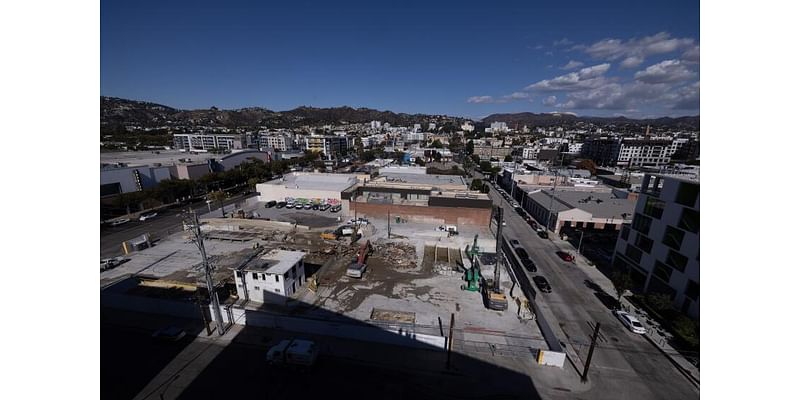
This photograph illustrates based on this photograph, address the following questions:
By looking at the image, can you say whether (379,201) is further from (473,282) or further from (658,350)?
(658,350)

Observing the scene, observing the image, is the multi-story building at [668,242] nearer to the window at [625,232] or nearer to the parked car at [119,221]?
the window at [625,232]

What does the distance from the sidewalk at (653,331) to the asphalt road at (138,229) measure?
149 feet

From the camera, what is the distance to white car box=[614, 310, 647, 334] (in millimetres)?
19078

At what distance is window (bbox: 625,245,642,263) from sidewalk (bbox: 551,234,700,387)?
2.75 meters

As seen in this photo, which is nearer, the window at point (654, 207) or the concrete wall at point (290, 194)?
the window at point (654, 207)

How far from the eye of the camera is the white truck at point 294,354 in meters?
15.4

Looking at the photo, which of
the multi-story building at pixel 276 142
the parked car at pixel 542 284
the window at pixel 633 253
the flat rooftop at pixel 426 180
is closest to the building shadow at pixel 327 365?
the parked car at pixel 542 284

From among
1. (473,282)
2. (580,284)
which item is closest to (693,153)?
(580,284)

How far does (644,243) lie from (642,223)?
1656 millimetres

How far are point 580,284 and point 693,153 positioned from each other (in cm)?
11541

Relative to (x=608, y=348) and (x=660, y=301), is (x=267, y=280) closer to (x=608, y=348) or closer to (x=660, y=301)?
(x=608, y=348)

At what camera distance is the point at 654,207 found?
23.0 metres

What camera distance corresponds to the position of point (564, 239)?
3481 cm

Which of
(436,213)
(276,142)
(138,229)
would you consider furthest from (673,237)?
(276,142)
